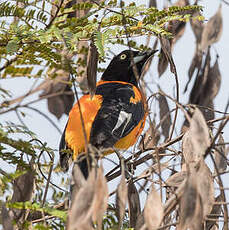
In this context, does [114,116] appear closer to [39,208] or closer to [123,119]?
[123,119]

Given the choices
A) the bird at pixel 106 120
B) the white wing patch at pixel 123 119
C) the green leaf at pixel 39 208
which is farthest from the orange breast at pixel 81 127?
the green leaf at pixel 39 208

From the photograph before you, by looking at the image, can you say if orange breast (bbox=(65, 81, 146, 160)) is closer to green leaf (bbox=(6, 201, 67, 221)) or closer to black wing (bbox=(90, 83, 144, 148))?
black wing (bbox=(90, 83, 144, 148))

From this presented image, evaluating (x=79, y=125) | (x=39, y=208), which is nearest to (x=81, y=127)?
(x=79, y=125)

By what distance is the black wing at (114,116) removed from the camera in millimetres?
3812

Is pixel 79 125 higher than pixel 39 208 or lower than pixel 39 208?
higher

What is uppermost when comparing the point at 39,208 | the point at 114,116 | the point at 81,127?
the point at 114,116

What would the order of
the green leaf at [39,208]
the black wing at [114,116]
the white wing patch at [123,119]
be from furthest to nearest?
1. the white wing patch at [123,119]
2. the black wing at [114,116]
3. the green leaf at [39,208]

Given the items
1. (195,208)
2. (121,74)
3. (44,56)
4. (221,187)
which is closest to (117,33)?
(44,56)

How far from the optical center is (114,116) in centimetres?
405

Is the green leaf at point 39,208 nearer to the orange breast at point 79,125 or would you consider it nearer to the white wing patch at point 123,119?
the orange breast at point 79,125

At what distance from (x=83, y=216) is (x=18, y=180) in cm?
82

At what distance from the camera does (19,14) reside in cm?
283

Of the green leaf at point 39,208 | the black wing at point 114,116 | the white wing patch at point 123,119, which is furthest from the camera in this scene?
the white wing patch at point 123,119

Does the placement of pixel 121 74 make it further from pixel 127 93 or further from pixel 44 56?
pixel 44 56
